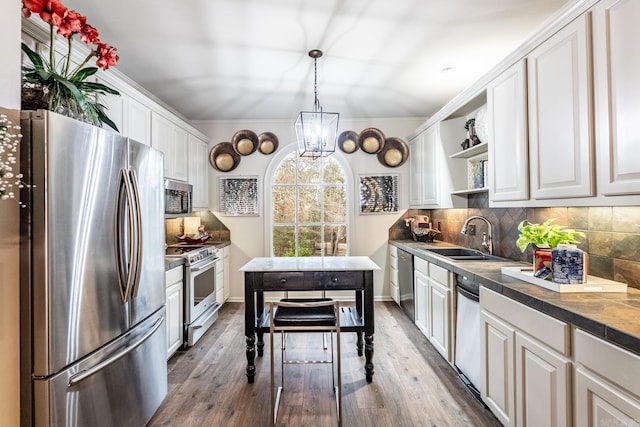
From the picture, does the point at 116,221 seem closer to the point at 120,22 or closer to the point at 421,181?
the point at 120,22

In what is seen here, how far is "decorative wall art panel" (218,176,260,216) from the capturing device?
4852mm

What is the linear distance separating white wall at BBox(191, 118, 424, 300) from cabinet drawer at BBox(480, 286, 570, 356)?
279cm

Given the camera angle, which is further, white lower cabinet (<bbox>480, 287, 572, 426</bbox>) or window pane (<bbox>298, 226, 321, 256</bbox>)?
window pane (<bbox>298, 226, 321, 256</bbox>)

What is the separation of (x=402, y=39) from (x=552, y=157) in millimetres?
1448

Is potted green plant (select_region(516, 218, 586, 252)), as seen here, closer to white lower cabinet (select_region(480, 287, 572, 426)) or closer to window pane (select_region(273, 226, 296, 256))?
white lower cabinet (select_region(480, 287, 572, 426))

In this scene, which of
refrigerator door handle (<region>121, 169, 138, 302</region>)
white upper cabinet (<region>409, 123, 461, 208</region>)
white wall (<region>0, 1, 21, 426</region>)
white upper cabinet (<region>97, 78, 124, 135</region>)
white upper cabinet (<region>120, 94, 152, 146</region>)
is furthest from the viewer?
white upper cabinet (<region>409, 123, 461, 208</region>)

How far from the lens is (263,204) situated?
192 inches

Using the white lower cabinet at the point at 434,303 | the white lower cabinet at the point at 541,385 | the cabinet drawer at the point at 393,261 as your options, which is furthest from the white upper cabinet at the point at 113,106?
the cabinet drawer at the point at 393,261

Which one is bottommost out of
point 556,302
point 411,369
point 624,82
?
point 411,369

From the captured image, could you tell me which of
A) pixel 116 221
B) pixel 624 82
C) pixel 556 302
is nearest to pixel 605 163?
pixel 624 82

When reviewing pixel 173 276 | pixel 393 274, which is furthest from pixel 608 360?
pixel 393 274

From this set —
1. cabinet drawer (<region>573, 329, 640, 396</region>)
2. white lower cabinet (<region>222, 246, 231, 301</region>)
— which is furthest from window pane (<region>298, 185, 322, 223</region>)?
cabinet drawer (<region>573, 329, 640, 396</region>)

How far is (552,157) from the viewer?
192 cm

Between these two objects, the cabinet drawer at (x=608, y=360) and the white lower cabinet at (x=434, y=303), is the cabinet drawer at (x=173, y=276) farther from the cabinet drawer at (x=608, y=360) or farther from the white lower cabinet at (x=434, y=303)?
the cabinet drawer at (x=608, y=360)
